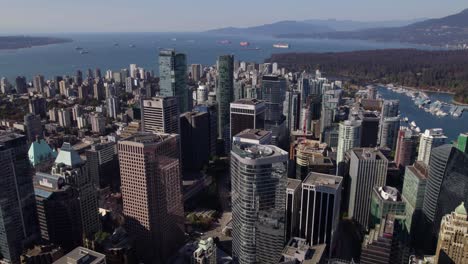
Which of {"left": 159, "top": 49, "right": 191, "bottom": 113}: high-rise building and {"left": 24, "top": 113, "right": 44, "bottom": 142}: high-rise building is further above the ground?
{"left": 159, "top": 49, "right": 191, "bottom": 113}: high-rise building

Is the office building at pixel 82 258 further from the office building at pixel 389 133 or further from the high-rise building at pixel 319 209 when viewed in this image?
the office building at pixel 389 133

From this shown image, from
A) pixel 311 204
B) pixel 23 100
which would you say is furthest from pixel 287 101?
pixel 23 100

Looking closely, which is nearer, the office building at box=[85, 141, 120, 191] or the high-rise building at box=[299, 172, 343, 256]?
the high-rise building at box=[299, 172, 343, 256]

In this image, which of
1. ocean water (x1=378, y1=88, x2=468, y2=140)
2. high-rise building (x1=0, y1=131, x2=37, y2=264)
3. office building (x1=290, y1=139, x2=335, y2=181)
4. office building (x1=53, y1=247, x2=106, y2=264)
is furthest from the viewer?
ocean water (x1=378, y1=88, x2=468, y2=140)

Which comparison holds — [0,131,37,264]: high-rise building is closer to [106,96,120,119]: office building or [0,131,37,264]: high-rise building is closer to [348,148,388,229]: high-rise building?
[348,148,388,229]: high-rise building

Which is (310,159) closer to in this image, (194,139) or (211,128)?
(194,139)

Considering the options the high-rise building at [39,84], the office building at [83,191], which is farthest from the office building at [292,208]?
the high-rise building at [39,84]

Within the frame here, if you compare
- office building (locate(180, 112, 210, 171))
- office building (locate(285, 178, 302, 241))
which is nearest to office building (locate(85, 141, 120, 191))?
office building (locate(180, 112, 210, 171))
